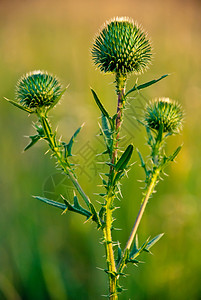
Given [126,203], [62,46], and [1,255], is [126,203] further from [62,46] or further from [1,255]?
[62,46]

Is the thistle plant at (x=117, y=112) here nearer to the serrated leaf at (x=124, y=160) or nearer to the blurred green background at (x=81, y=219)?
the serrated leaf at (x=124, y=160)

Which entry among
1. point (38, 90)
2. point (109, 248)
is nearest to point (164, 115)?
point (38, 90)

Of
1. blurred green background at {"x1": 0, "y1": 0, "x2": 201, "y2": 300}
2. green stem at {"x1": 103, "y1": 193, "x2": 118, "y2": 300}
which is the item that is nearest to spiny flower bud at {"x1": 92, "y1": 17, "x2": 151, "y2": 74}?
blurred green background at {"x1": 0, "y1": 0, "x2": 201, "y2": 300}

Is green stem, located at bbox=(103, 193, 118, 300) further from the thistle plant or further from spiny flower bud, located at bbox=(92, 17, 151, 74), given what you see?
spiny flower bud, located at bbox=(92, 17, 151, 74)

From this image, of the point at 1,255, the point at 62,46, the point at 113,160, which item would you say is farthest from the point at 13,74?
the point at 113,160

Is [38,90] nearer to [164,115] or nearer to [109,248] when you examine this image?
[164,115]
